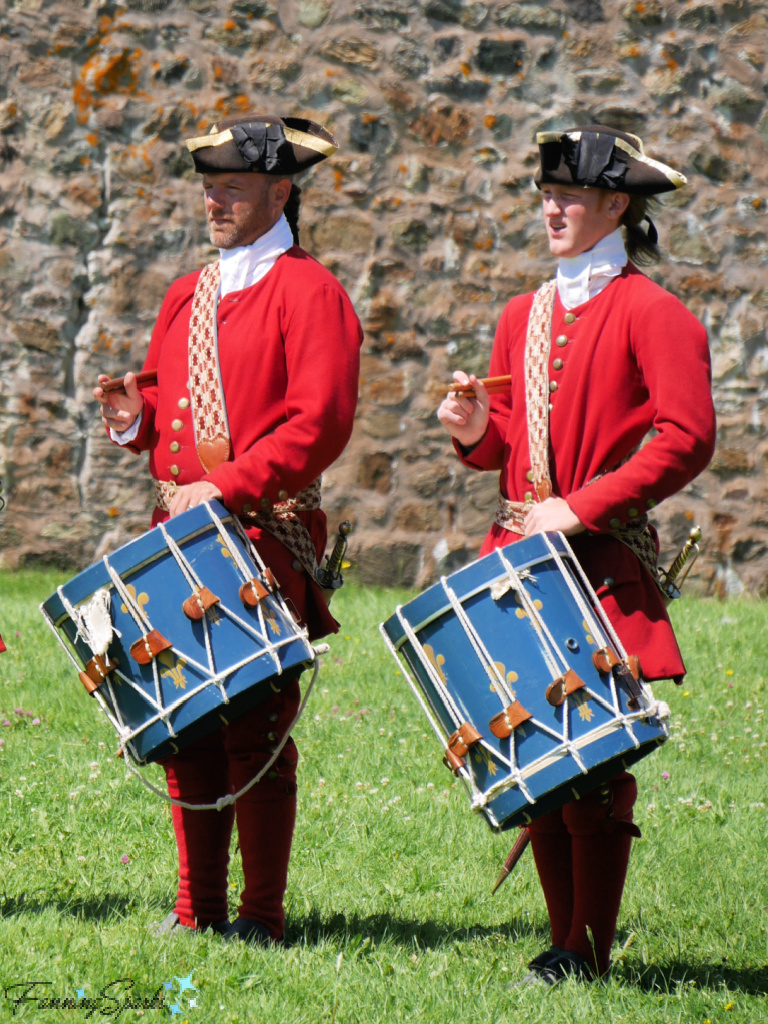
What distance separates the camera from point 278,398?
2883 millimetres

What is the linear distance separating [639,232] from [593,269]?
0.20m

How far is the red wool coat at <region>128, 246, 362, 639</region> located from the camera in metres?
2.75

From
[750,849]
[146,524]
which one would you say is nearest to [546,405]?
[750,849]

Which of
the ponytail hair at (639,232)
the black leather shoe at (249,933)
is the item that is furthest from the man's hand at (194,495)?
the ponytail hair at (639,232)

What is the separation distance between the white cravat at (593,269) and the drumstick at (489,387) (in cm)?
23

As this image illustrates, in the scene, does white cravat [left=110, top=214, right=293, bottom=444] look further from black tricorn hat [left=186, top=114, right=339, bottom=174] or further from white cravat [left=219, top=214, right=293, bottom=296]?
black tricorn hat [left=186, top=114, right=339, bottom=174]

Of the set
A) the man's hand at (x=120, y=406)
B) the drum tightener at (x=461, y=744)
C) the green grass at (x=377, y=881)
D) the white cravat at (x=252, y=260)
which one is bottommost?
the green grass at (x=377, y=881)

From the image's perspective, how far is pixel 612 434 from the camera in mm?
2697

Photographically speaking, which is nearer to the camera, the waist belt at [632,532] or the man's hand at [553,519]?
the man's hand at [553,519]

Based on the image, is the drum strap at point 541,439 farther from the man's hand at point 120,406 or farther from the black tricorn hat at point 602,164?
the man's hand at point 120,406

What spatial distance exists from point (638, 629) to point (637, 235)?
3.02 feet

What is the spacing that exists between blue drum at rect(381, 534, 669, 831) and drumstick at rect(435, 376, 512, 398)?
48 cm

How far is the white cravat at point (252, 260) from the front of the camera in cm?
294

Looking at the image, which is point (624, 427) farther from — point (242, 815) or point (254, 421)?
point (242, 815)
